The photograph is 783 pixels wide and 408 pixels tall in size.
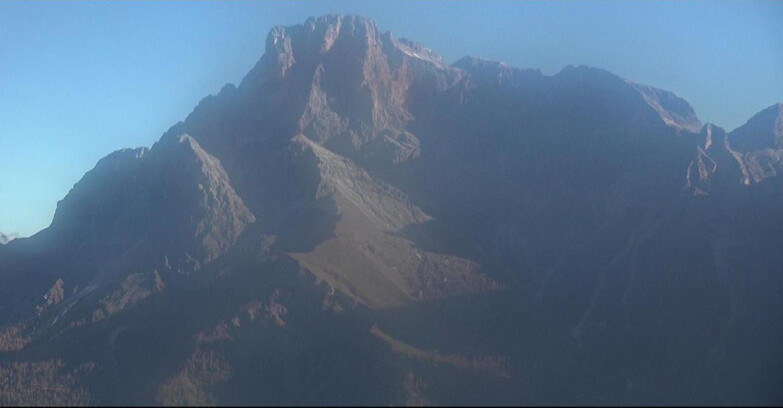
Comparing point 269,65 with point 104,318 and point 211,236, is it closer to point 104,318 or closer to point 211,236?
point 211,236

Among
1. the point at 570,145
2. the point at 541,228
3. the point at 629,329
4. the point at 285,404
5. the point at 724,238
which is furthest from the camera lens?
the point at 570,145

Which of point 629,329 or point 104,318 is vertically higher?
point 104,318

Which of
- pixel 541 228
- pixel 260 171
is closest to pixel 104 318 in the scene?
pixel 260 171

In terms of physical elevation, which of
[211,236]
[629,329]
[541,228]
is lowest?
[629,329]

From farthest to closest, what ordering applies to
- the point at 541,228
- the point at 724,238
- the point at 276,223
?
the point at 541,228 → the point at 276,223 → the point at 724,238

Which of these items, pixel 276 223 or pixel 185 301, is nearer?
pixel 185 301

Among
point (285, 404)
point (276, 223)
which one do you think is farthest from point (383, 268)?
point (285, 404)
